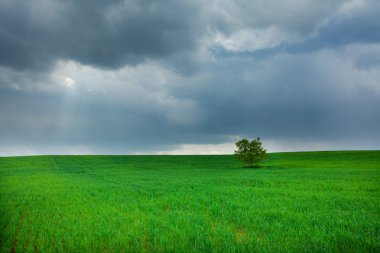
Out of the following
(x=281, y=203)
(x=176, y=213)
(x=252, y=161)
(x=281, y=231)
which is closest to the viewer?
(x=281, y=231)

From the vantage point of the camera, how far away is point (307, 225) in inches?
395

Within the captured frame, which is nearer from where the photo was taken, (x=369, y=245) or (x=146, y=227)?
(x=369, y=245)

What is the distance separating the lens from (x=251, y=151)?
58.4 m

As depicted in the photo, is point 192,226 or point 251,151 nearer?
point 192,226

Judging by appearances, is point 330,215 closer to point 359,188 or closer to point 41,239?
point 41,239

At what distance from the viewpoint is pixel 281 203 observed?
14.6 metres

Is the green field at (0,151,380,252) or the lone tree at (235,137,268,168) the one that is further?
the lone tree at (235,137,268,168)

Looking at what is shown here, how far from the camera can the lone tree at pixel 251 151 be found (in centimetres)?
5806

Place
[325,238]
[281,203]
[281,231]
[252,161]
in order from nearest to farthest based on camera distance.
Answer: [325,238], [281,231], [281,203], [252,161]

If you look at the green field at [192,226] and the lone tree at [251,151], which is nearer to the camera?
the green field at [192,226]

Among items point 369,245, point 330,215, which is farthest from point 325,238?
point 330,215

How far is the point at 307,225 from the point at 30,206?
13.1m

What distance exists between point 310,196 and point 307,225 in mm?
7626

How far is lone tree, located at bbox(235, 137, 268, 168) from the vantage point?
58.1 metres
